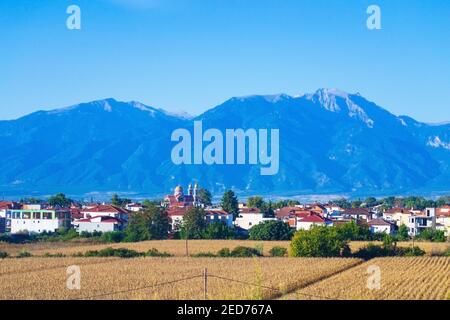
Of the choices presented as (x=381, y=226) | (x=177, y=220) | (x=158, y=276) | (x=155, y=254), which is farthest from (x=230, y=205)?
(x=158, y=276)

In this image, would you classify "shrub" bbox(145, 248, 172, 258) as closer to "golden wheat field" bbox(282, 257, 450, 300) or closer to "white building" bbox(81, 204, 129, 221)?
"golden wheat field" bbox(282, 257, 450, 300)

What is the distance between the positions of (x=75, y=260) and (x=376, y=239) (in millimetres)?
24621

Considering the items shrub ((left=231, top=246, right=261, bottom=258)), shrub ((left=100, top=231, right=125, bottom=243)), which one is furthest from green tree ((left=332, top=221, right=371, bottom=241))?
shrub ((left=100, top=231, right=125, bottom=243))

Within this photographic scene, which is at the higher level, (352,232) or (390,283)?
(352,232)

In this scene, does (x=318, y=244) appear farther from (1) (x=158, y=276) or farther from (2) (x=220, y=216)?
(2) (x=220, y=216)

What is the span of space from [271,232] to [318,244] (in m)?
17.8

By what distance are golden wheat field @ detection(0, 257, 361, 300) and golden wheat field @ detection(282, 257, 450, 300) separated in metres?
0.86

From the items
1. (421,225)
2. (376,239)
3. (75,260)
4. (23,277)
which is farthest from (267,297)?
(421,225)

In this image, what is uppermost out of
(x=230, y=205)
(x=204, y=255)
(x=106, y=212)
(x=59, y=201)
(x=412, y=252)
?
(x=59, y=201)

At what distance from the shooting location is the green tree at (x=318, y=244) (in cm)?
4456

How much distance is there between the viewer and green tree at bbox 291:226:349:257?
44562 mm

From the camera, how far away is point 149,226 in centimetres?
6425
